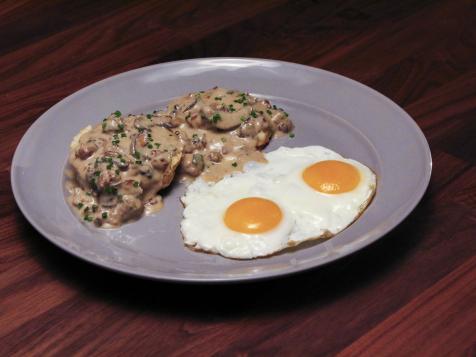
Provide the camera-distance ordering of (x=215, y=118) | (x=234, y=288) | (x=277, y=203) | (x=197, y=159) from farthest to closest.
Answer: (x=215, y=118) → (x=197, y=159) → (x=277, y=203) → (x=234, y=288)

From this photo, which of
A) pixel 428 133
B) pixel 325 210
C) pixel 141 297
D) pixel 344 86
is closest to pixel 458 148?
pixel 428 133

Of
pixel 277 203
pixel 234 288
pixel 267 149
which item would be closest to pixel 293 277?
pixel 234 288

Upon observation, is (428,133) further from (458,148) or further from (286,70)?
(286,70)

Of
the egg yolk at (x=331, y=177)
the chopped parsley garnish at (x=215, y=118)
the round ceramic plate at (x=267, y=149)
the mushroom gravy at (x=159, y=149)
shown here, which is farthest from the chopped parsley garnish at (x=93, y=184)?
the egg yolk at (x=331, y=177)

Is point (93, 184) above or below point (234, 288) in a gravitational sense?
above

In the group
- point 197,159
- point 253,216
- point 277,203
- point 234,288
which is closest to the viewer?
point 234,288

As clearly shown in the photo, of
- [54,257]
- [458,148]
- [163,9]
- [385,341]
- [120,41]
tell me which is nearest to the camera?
[385,341]

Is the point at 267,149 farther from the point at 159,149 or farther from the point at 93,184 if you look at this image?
the point at 93,184
